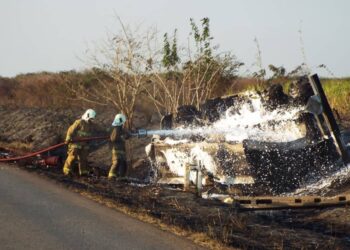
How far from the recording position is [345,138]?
11055 millimetres

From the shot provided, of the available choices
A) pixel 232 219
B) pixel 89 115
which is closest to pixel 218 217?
pixel 232 219

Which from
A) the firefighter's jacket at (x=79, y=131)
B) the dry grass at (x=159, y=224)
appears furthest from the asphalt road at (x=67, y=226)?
the firefighter's jacket at (x=79, y=131)

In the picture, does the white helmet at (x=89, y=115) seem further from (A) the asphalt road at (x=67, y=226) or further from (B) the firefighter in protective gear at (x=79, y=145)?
(A) the asphalt road at (x=67, y=226)

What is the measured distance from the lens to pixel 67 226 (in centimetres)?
652

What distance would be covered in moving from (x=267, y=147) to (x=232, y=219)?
2539 millimetres

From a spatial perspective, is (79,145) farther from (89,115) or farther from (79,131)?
(89,115)

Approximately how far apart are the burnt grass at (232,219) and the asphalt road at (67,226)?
400 mm

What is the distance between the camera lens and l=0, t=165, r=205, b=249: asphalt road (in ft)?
18.9

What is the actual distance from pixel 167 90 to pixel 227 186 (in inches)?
373

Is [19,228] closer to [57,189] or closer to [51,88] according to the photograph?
[57,189]

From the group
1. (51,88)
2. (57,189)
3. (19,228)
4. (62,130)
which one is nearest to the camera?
(19,228)

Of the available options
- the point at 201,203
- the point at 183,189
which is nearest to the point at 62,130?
the point at 183,189

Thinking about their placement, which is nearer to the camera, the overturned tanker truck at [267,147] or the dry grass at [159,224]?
the dry grass at [159,224]

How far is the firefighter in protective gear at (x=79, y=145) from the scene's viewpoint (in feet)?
39.4
